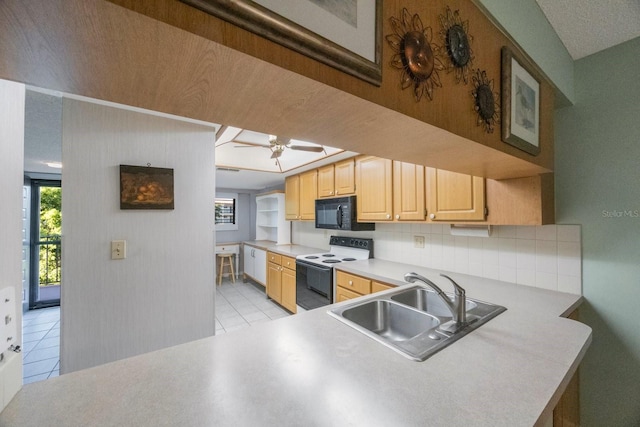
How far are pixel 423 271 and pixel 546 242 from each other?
870mm

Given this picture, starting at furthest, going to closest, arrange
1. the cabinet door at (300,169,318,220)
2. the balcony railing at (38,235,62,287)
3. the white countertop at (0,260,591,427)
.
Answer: the balcony railing at (38,235,62,287) → the cabinet door at (300,169,318,220) → the white countertop at (0,260,591,427)

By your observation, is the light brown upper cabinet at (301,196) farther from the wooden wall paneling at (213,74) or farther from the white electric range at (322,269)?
the wooden wall paneling at (213,74)

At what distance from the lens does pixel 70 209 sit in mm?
1475

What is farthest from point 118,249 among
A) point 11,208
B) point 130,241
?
point 11,208

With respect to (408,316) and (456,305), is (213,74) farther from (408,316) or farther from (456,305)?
(408,316)

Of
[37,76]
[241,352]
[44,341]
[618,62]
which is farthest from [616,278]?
[44,341]

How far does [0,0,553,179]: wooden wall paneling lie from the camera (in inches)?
13.6

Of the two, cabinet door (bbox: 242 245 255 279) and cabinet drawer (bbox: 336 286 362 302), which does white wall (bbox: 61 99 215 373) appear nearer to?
cabinet drawer (bbox: 336 286 362 302)

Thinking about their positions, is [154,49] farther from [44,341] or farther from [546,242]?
[44,341]

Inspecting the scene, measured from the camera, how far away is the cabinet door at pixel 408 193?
206cm

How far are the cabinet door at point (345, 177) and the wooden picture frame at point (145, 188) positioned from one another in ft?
5.81

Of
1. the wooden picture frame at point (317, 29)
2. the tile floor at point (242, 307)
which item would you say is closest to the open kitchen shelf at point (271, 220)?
the tile floor at point (242, 307)

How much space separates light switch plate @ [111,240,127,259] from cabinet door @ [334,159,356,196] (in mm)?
2089

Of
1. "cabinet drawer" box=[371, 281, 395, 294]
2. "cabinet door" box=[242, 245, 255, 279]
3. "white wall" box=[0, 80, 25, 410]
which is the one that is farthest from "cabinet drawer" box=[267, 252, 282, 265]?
"white wall" box=[0, 80, 25, 410]
